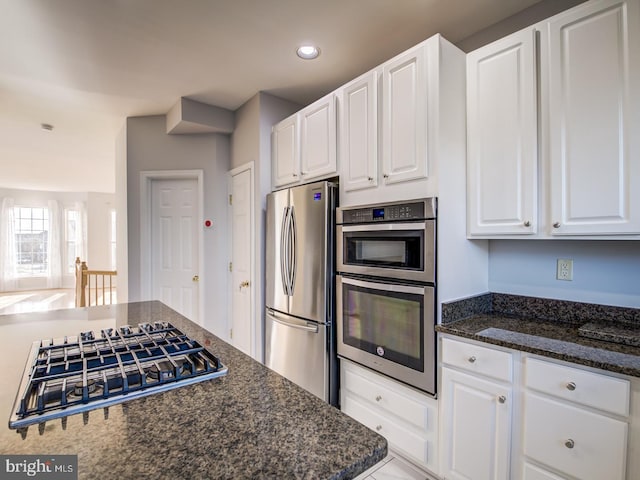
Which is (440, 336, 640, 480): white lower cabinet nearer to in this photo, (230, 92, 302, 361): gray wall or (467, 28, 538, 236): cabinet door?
(467, 28, 538, 236): cabinet door

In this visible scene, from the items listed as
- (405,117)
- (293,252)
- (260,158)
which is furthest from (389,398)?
(260,158)

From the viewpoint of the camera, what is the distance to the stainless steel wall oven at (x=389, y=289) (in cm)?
174

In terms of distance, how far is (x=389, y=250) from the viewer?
Result: 6.38 ft

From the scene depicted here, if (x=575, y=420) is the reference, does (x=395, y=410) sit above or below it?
below

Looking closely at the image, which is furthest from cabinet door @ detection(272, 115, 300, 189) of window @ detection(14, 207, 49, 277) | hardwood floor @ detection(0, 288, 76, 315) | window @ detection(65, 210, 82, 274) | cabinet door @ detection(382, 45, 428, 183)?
window @ detection(14, 207, 49, 277)

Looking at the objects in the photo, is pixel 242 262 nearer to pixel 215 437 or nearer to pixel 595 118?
pixel 215 437

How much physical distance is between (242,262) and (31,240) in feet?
29.2

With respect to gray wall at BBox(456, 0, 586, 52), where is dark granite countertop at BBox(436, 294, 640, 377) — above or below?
below

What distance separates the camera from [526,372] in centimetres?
144

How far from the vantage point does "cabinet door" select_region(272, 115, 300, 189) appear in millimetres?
2750

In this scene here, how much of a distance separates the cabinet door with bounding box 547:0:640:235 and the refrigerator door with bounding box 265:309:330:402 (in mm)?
1575

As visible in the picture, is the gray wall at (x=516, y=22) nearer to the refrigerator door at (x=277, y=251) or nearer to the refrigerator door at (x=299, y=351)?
the refrigerator door at (x=277, y=251)

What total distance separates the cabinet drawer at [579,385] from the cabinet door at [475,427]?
5.8 inches

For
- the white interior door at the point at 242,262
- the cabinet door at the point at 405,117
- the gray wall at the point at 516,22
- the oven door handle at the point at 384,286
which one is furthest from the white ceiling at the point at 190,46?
the oven door handle at the point at 384,286
